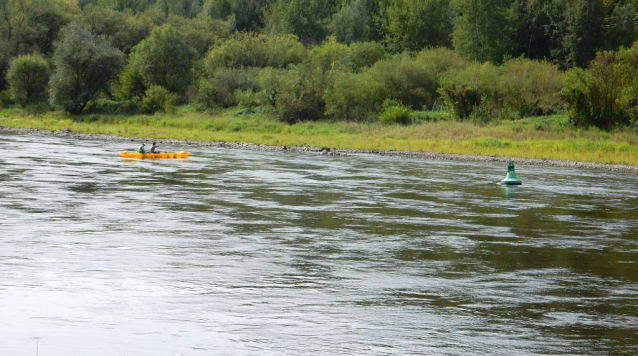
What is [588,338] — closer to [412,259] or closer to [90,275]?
[412,259]

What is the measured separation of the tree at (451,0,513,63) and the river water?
51429 mm

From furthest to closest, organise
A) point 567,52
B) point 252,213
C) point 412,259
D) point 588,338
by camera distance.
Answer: point 567,52 < point 252,213 < point 412,259 < point 588,338

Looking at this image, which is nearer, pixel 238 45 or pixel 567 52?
pixel 567 52

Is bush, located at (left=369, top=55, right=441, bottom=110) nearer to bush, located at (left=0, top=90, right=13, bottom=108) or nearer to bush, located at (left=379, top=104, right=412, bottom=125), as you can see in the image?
bush, located at (left=379, top=104, right=412, bottom=125)

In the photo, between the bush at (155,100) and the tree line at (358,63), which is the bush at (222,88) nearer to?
the tree line at (358,63)

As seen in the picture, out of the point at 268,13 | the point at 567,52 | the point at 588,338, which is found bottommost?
the point at 588,338

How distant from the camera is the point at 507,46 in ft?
273

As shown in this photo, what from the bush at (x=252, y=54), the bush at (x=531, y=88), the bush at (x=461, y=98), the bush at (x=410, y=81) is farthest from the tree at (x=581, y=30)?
the bush at (x=252, y=54)

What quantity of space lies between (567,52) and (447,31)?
63.9 feet

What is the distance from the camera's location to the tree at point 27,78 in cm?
8506

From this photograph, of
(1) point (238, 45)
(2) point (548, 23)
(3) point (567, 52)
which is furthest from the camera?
(1) point (238, 45)

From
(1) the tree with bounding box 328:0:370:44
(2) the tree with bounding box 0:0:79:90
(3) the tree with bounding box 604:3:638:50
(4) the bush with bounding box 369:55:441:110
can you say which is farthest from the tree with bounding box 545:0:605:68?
(2) the tree with bounding box 0:0:79:90

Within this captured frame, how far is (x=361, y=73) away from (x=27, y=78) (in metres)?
36.6

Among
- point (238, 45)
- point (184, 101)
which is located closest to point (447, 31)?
point (238, 45)
